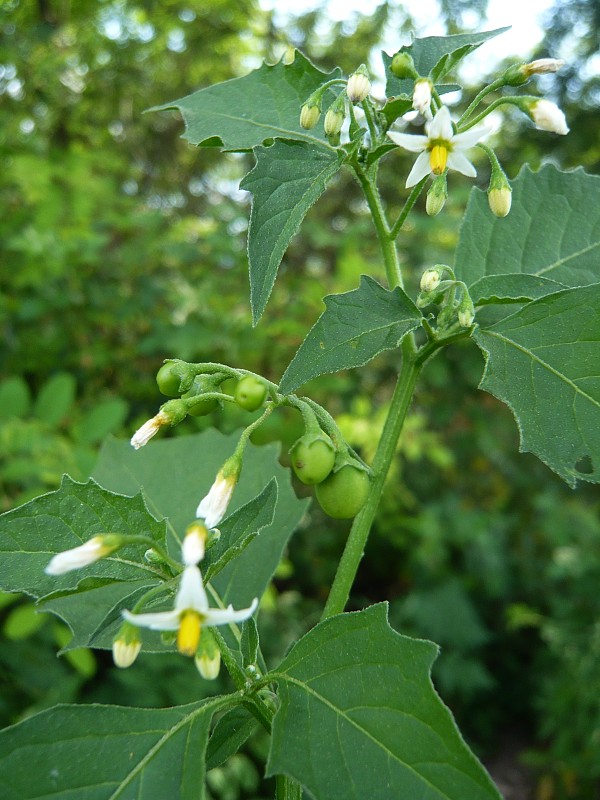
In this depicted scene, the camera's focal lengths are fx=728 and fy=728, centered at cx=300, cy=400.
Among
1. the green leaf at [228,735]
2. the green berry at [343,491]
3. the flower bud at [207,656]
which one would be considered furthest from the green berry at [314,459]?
the green leaf at [228,735]

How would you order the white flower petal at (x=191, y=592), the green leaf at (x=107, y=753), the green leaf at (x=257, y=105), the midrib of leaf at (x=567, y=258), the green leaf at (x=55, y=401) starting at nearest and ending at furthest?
the white flower petal at (x=191, y=592), the green leaf at (x=107, y=753), the green leaf at (x=257, y=105), the midrib of leaf at (x=567, y=258), the green leaf at (x=55, y=401)

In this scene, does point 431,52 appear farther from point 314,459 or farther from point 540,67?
point 314,459

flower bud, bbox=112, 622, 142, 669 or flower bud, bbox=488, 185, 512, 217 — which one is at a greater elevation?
flower bud, bbox=488, 185, 512, 217

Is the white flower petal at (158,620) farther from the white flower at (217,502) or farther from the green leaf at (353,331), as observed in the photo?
the green leaf at (353,331)

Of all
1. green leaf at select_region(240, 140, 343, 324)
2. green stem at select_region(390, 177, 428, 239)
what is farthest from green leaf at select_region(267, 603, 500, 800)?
green stem at select_region(390, 177, 428, 239)

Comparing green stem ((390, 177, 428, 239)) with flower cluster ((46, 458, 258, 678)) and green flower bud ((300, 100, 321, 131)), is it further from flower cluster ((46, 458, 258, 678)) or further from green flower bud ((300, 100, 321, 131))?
flower cluster ((46, 458, 258, 678))

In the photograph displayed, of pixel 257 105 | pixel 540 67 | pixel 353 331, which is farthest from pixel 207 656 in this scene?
pixel 540 67
